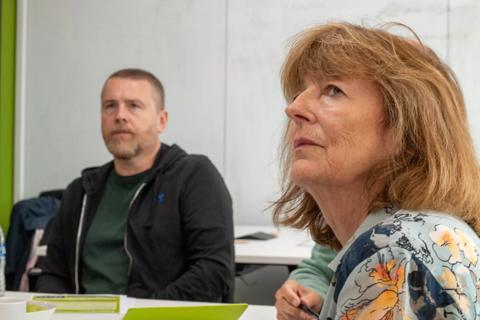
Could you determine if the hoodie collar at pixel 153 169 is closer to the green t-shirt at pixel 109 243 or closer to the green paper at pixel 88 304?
the green t-shirt at pixel 109 243

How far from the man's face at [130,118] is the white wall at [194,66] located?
2.08 m

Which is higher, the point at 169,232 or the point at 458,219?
the point at 458,219

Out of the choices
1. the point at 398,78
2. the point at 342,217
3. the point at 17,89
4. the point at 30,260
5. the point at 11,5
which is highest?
the point at 11,5

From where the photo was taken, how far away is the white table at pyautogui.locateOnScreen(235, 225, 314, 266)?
2738 millimetres

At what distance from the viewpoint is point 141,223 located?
2352 mm

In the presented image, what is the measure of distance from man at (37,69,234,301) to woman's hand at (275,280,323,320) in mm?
700

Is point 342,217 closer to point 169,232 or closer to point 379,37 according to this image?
point 379,37

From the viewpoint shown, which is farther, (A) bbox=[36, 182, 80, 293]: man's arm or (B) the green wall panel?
(B) the green wall panel

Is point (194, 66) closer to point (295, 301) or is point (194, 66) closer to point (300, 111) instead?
point (295, 301)

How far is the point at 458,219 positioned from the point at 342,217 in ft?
0.74

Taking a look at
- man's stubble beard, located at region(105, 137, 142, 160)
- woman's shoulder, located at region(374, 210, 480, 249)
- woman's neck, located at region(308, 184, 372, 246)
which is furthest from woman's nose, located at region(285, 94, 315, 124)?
man's stubble beard, located at region(105, 137, 142, 160)

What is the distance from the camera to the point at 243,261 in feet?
9.18

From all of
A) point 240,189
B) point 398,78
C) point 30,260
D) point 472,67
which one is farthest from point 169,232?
point 472,67

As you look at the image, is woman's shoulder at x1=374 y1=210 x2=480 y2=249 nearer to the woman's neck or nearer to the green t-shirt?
the woman's neck
